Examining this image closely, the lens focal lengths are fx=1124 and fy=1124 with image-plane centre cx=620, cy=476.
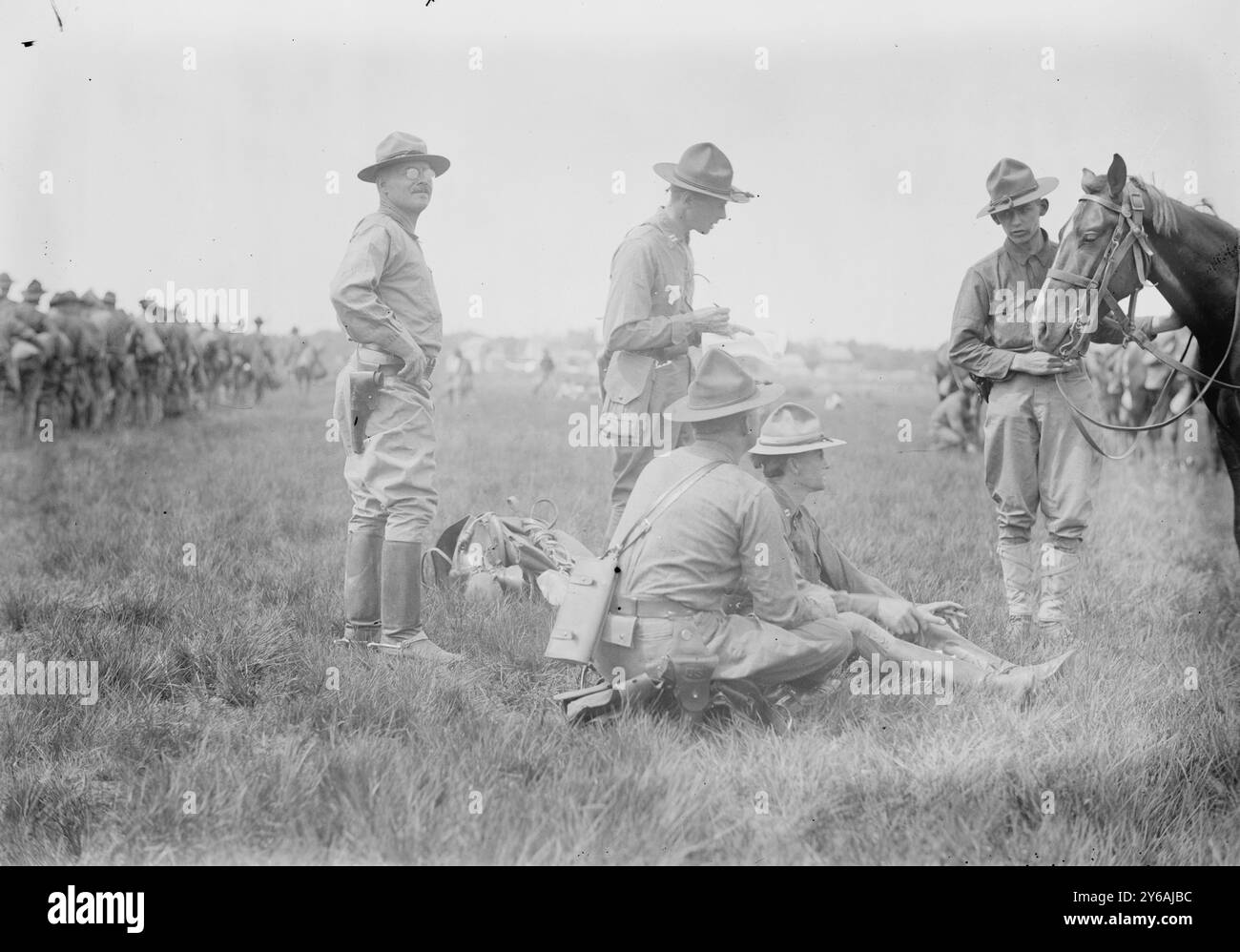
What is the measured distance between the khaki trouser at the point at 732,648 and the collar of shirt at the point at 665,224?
2.33m

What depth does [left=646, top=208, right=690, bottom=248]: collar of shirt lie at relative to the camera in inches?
232

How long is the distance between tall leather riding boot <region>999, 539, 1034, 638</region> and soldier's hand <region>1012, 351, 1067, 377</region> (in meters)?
0.88

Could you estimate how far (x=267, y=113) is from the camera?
239 inches

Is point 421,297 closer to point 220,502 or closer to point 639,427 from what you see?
point 639,427

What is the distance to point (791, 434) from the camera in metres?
4.90

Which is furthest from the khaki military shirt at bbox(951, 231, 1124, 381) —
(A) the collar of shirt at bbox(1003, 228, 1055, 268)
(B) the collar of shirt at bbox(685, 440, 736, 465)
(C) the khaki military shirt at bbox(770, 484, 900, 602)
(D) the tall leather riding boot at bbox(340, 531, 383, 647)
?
(D) the tall leather riding boot at bbox(340, 531, 383, 647)

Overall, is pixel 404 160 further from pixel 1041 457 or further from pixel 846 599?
pixel 1041 457

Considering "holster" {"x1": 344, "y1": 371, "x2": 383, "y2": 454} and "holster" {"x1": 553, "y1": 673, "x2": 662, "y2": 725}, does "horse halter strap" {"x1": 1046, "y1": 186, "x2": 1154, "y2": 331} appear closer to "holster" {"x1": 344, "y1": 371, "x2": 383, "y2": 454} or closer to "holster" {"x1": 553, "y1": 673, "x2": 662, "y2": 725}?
"holster" {"x1": 553, "y1": 673, "x2": 662, "y2": 725}

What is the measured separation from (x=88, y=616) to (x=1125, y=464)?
761 centimetres

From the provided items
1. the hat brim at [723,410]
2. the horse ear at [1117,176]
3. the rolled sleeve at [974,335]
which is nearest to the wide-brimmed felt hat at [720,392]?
the hat brim at [723,410]

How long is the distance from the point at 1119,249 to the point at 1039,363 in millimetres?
727

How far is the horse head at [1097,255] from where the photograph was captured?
4.96 metres

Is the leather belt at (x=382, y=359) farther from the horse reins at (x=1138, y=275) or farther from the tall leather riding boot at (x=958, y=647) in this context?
the horse reins at (x=1138, y=275)

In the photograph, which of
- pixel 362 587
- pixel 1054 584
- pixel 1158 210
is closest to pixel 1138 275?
pixel 1158 210
